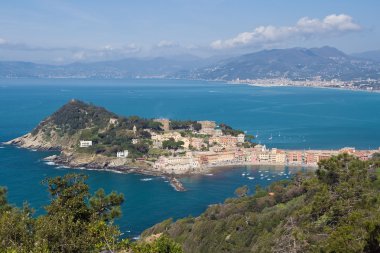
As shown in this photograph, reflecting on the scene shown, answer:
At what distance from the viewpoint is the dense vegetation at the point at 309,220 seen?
6.93 m

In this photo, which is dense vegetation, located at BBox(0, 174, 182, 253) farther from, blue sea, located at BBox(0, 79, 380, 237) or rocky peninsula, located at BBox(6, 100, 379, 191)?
rocky peninsula, located at BBox(6, 100, 379, 191)

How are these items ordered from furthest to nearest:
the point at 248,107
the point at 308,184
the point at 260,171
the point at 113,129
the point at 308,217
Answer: the point at 248,107 → the point at 113,129 → the point at 260,171 → the point at 308,184 → the point at 308,217

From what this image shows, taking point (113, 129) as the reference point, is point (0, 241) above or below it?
above

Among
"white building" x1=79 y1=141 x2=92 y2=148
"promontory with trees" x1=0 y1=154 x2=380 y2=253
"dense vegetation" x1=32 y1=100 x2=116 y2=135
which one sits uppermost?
"promontory with trees" x1=0 y1=154 x2=380 y2=253

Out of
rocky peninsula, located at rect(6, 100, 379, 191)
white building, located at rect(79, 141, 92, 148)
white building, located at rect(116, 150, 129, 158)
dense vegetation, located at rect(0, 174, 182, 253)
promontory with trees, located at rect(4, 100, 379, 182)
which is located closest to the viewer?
dense vegetation, located at rect(0, 174, 182, 253)

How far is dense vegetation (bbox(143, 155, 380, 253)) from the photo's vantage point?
6930 millimetres

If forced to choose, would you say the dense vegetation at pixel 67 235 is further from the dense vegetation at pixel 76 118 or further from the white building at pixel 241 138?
the dense vegetation at pixel 76 118

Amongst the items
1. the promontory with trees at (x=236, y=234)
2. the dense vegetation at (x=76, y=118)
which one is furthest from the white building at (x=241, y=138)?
the promontory with trees at (x=236, y=234)

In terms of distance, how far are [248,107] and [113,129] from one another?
33.5 meters

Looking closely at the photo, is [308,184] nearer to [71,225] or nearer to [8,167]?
[71,225]

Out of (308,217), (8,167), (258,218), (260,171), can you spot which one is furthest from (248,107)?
(308,217)

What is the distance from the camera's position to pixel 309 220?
9.54 metres

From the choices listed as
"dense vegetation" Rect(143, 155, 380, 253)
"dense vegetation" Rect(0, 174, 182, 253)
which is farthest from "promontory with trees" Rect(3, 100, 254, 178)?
"dense vegetation" Rect(0, 174, 182, 253)

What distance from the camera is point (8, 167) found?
1304 inches
